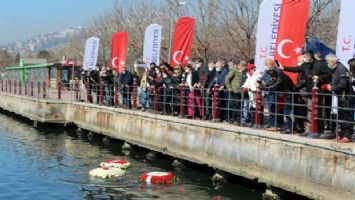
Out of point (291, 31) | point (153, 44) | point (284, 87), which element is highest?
point (153, 44)

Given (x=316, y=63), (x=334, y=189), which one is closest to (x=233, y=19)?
(x=316, y=63)

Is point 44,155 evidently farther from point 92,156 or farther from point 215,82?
point 215,82

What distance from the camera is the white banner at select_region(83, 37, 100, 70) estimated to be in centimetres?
2811

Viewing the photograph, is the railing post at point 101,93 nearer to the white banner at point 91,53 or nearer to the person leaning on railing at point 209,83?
the white banner at point 91,53

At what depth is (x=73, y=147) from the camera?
2269cm

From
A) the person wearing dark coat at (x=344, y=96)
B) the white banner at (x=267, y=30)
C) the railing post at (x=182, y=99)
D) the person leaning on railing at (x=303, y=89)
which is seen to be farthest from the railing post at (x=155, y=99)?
the person wearing dark coat at (x=344, y=96)

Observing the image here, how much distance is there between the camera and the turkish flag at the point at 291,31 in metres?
14.1

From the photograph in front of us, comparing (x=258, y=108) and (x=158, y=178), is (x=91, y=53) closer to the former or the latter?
(x=158, y=178)

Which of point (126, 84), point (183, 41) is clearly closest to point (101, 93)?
point (126, 84)

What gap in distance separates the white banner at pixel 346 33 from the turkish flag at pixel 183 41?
8.07 m

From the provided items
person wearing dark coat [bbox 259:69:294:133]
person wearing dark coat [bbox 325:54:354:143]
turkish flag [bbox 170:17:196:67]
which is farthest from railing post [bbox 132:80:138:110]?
person wearing dark coat [bbox 325:54:354:143]

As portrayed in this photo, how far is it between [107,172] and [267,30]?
18.8ft

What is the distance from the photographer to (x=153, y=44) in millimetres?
22484

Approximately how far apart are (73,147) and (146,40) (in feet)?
16.2
